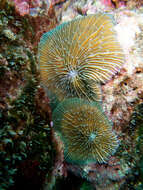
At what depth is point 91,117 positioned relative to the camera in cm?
275

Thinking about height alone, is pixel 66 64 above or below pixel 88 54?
below

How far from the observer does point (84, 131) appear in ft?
8.88

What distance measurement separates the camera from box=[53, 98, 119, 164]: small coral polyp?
2.73 m

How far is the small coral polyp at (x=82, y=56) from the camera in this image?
271 cm

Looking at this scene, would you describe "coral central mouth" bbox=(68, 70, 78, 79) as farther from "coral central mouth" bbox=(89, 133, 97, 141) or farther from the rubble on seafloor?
"coral central mouth" bbox=(89, 133, 97, 141)

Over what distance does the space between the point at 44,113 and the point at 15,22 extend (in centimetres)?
171

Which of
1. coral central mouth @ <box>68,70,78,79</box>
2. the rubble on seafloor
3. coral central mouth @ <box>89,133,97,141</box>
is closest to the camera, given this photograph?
the rubble on seafloor

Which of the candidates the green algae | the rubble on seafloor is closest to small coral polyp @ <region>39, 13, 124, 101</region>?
the rubble on seafloor

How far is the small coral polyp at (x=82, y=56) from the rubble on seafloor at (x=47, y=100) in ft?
0.74

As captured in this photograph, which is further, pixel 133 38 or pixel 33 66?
pixel 133 38

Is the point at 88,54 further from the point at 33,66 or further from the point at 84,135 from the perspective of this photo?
the point at 84,135

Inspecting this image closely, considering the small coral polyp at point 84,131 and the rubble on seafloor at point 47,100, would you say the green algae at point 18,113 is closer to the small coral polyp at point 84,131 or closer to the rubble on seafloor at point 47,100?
the rubble on seafloor at point 47,100

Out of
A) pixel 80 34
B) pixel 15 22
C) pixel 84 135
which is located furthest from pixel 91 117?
pixel 15 22

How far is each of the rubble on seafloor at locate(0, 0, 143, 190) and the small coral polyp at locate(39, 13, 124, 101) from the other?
0.23m
